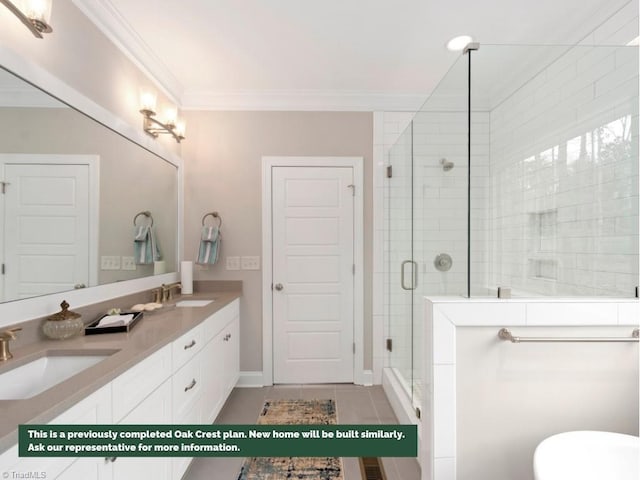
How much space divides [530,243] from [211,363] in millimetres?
1869

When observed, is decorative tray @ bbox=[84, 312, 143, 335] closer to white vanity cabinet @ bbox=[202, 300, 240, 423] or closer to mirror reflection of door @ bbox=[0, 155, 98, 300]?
mirror reflection of door @ bbox=[0, 155, 98, 300]

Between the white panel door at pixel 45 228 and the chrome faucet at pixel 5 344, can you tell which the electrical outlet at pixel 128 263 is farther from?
the chrome faucet at pixel 5 344

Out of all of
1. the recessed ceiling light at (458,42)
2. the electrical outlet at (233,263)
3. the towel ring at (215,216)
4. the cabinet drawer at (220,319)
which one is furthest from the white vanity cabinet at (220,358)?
the recessed ceiling light at (458,42)

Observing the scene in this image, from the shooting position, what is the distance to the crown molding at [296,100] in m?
2.91

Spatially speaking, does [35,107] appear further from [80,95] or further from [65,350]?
[65,350]

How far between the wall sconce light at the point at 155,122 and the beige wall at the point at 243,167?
259 mm

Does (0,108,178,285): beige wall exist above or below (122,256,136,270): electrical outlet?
above

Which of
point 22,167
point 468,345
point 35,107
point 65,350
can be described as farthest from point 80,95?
point 468,345

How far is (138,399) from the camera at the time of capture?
1.26 metres

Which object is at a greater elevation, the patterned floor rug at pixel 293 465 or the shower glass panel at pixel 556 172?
the shower glass panel at pixel 556 172

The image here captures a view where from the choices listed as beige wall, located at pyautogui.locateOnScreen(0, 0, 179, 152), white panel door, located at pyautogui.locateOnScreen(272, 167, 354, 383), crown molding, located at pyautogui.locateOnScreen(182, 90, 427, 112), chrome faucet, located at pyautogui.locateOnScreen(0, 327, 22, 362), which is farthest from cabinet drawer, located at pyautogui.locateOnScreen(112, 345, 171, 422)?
crown molding, located at pyautogui.locateOnScreen(182, 90, 427, 112)

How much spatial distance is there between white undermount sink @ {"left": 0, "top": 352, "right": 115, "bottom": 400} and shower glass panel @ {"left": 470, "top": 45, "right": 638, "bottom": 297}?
1.60m

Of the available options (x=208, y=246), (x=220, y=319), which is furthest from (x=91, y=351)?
(x=208, y=246)

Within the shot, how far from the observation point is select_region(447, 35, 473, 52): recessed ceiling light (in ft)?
7.11
